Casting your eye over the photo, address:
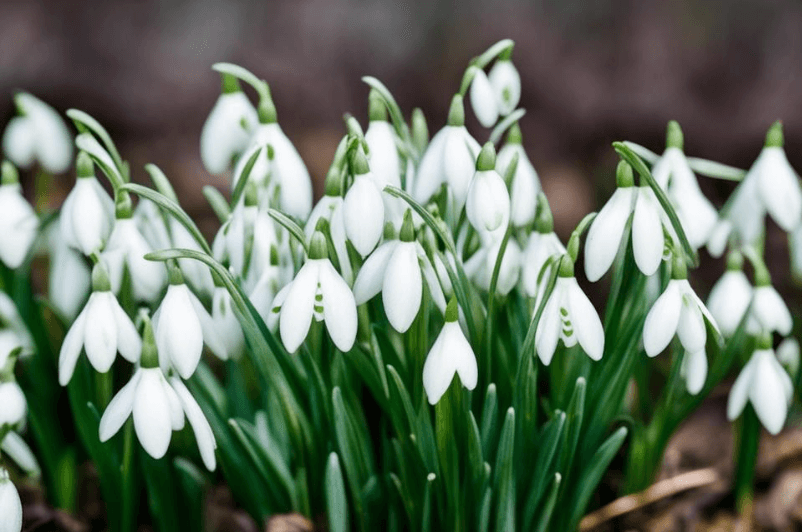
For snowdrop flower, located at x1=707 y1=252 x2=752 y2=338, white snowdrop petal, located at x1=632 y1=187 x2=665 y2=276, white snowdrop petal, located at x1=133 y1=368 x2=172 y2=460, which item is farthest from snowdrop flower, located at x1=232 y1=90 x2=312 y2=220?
snowdrop flower, located at x1=707 y1=252 x2=752 y2=338

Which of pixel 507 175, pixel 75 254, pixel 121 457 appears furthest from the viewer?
pixel 75 254

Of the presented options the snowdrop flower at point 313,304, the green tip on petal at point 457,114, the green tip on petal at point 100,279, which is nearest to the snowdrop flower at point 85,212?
the green tip on petal at point 100,279

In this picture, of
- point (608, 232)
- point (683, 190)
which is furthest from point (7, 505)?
point (683, 190)

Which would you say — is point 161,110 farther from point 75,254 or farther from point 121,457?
point 121,457

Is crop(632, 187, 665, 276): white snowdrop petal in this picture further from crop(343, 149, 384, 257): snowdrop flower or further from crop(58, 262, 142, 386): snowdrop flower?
crop(58, 262, 142, 386): snowdrop flower

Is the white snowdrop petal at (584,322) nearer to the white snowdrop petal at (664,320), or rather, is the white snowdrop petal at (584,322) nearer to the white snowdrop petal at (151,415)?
the white snowdrop petal at (664,320)

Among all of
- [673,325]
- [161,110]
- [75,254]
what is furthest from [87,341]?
[161,110]
